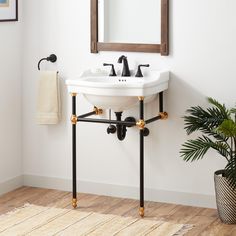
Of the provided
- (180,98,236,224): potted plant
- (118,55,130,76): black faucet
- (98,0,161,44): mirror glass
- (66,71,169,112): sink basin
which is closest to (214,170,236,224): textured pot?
(180,98,236,224): potted plant

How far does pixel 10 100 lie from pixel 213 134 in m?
1.61

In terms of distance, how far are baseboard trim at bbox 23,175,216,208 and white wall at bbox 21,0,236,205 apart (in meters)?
0.03

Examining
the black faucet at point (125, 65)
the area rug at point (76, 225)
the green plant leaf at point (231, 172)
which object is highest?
the black faucet at point (125, 65)

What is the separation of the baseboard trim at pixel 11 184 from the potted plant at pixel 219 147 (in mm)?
1420

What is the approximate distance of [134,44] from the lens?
4.61 metres

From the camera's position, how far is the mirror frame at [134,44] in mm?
4504

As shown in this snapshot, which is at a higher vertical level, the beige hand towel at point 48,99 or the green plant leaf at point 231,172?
the beige hand towel at point 48,99

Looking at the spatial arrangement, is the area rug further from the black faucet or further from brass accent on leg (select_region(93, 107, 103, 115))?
the black faucet

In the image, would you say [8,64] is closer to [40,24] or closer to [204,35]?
[40,24]

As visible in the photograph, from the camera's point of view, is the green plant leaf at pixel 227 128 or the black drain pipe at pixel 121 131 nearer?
the green plant leaf at pixel 227 128

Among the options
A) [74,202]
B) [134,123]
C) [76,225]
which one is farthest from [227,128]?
[74,202]

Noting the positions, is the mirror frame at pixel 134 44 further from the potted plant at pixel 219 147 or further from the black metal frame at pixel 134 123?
the potted plant at pixel 219 147

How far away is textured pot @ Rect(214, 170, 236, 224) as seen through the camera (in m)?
4.16

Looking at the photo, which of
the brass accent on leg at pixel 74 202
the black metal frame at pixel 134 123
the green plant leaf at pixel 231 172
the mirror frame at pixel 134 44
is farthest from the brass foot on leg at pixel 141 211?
the mirror frame at pixel 134 44
